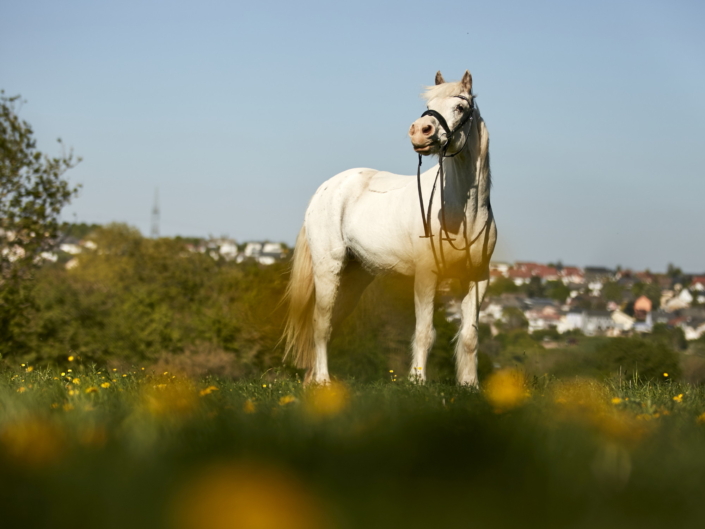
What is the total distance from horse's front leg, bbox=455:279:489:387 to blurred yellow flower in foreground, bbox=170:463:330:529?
4398mm

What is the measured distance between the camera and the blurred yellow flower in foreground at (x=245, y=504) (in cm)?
213

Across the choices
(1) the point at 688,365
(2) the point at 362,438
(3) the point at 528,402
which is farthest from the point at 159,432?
(1) the point at 688,365

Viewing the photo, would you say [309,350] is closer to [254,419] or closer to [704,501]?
[254,419]

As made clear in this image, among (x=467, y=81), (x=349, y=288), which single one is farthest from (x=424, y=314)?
(x=467, y=81)

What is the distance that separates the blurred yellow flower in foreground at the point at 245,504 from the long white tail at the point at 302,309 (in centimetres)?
569

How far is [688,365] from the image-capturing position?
2406cm

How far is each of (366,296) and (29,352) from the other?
2215cm

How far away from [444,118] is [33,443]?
13.8 ft

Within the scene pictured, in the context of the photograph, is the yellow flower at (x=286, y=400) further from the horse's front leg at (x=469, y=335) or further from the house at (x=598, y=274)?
the house at (x=598, y=274)

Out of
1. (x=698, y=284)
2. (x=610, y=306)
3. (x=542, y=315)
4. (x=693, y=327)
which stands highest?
(x=698, y=284)

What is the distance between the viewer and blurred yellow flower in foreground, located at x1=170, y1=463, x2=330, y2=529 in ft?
6.98

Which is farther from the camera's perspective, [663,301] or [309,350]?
[663,301]

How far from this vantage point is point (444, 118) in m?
6.09

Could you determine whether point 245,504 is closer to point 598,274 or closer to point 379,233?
point 379,233
